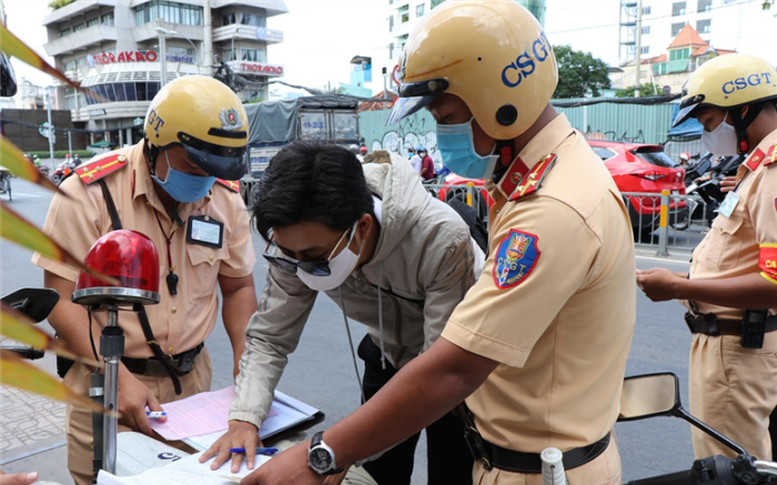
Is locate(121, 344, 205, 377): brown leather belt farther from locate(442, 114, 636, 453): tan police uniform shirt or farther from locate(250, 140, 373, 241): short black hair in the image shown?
locate(442, 114, 636, 453): tan police uniform shirt

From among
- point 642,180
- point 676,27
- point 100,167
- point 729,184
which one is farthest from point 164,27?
point 676,27

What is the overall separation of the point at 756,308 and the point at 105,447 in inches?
81.2

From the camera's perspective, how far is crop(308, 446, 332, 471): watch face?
1293 mm

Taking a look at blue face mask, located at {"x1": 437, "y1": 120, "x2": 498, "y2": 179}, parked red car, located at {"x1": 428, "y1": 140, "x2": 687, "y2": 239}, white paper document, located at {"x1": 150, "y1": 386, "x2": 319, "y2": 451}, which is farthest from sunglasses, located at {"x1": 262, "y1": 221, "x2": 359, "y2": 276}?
parked red car, located at {"x1": 428, "y1": 140, "x2": 687, "y2": 239}

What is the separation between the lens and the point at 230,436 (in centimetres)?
166

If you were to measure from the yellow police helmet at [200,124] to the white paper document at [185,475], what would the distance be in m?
0.98

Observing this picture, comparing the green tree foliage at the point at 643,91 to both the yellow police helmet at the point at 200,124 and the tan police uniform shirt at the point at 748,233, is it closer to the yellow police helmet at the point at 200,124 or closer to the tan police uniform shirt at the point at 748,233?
the tan police uniform shirt at the point at 748,233

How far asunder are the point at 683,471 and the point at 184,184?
177cm

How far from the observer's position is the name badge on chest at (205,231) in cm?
223

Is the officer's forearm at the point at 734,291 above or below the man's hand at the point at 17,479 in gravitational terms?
above

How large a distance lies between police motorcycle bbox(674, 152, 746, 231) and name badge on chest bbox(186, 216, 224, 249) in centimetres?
224

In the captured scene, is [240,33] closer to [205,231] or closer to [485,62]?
[205,231]

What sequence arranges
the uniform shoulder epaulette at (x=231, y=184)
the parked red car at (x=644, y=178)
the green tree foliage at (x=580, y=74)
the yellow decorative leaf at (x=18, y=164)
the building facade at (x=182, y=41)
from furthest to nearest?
1. the building facade at (x=182, y=41)
2. the green tree foliage at (x=580, y=74)
3. the parked red car at (x=644, y=178)
4. the uniform shoulder epaulette at (x=231, y=184)
5. the yellow decorative leaf at (x=18, y=164)

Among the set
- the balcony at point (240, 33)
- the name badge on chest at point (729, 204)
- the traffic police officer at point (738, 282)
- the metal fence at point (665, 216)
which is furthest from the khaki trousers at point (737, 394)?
the balcony at point (240, 33)
